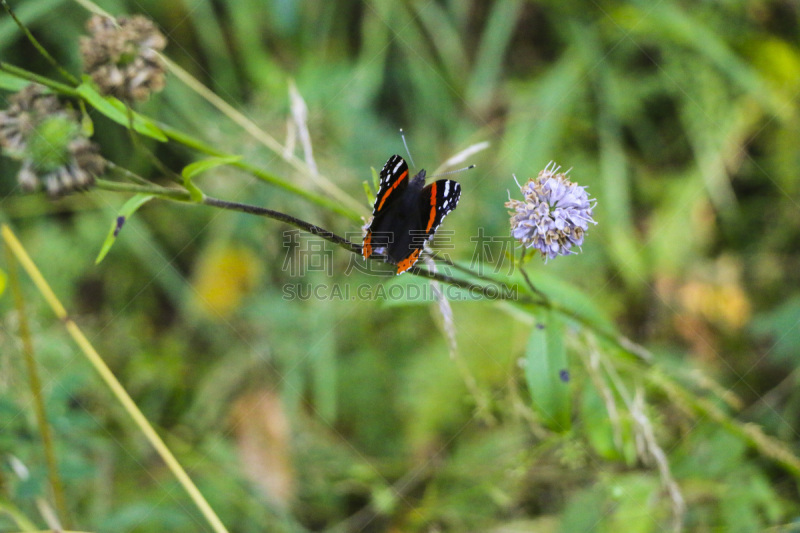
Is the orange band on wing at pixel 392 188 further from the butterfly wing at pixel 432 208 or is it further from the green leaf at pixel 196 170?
the green leaf at pixel 196 170

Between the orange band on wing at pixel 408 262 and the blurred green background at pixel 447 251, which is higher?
the blurred green background at pixel 447 251

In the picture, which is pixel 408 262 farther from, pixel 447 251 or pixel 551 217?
pixel 447 251

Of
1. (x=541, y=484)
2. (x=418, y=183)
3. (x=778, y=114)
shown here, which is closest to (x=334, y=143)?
(x=418, y=183)

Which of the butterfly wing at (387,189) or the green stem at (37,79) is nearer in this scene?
the green stem at (37,79)

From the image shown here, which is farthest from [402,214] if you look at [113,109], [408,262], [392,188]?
[113,109]

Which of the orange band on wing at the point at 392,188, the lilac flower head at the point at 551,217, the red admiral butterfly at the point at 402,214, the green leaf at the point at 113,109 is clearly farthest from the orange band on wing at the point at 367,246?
the green leaf at the point at 113,109

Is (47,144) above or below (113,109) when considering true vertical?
below

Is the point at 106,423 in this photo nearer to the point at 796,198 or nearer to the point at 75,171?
the point at 75,171
